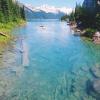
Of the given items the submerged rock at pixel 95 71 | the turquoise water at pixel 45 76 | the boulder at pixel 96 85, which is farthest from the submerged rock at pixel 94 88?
the submerged rock at pixel 95 71

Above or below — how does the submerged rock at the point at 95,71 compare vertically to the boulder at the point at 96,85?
below

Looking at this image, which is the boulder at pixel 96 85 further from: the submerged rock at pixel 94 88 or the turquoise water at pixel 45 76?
the turquoise water at pixel 45 76

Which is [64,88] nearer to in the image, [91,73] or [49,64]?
[91,73]

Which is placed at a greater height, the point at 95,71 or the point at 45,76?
the point at 45,76

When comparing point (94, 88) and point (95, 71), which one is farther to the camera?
point (95, 71)

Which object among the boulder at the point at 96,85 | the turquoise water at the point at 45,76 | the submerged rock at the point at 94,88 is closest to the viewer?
the submerged rock at the point at 94,88

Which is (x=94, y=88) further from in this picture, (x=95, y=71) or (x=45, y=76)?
(x=95, y=71)

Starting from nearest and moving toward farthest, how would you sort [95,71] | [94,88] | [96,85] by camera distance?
[94,88] < [96,85] < [95,71]

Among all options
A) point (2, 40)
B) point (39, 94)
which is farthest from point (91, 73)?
point (2, 40)

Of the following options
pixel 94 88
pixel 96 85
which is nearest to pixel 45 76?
pixel 96 85

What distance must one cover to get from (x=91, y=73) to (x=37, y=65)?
776cm

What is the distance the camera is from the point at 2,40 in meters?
54.2

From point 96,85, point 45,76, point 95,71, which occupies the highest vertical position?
point 96,85

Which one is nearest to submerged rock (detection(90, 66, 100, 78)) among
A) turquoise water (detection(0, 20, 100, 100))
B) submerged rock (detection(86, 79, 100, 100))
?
turquoise water (detection(0, 20, 100, 100))
